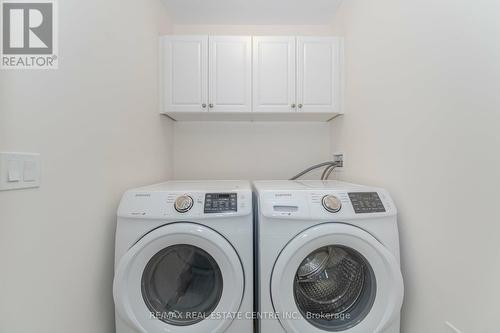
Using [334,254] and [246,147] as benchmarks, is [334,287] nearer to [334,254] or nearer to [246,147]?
[334,254]

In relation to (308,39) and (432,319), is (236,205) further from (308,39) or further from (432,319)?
(308,39)

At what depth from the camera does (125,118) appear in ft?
4.46

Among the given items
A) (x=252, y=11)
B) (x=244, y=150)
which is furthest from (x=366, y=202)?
(x=252, y=11)

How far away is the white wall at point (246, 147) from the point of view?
2.19 metres

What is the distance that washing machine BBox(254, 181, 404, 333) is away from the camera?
1.07 m

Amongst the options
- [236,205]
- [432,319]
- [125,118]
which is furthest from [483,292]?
[125,118]

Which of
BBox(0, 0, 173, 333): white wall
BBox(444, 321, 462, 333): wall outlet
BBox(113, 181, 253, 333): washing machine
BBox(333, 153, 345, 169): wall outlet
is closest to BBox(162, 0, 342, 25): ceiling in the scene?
BBox(0, 0, 173, 333): white wall

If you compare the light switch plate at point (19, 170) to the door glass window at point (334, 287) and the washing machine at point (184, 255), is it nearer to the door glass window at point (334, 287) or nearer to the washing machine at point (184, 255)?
the washing machine at point (184, 255)

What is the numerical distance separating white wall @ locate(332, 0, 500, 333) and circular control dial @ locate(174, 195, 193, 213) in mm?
1073

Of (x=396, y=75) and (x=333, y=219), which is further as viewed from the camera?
(x=396, y=75)

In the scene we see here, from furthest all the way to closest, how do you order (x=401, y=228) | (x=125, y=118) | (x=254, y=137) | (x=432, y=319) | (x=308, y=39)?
(x=254, y=137) → (x=308, y=39) → (x=125, y=118) → (x=401, y=228) → (x=432, y=319)

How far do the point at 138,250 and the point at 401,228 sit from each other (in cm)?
130

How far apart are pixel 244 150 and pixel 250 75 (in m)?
0.67

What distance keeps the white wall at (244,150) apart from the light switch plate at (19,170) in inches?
54.9
